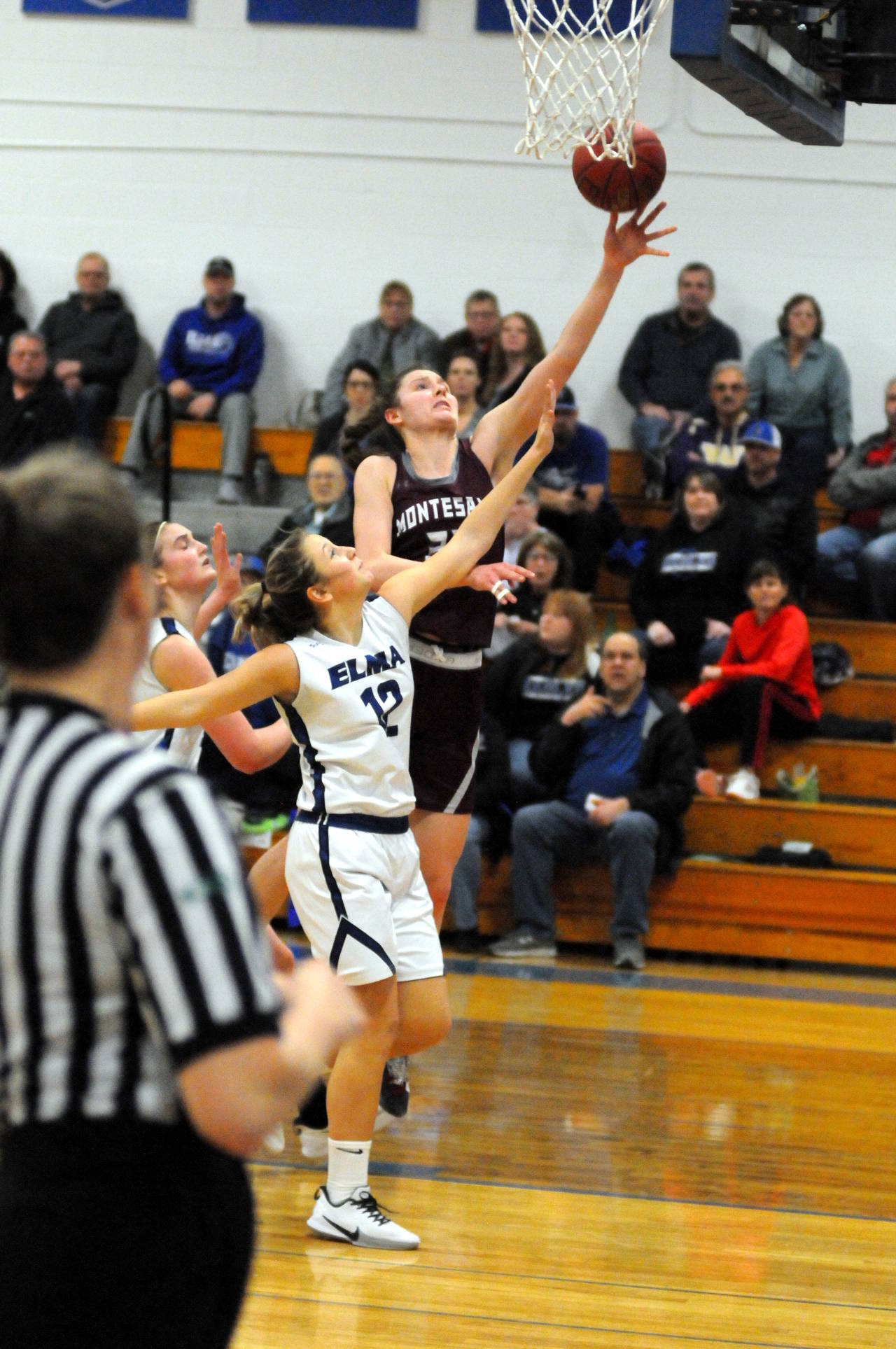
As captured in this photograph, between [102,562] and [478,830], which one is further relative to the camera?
[478,830]

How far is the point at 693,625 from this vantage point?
877 cm

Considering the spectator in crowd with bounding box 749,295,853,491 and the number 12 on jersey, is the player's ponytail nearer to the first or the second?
the number 12 on jersey

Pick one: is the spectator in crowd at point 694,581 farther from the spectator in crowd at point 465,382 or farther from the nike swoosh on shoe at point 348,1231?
the nike swoosh on shoe at point 348,1231

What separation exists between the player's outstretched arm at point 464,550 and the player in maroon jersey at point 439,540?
0.49 metres

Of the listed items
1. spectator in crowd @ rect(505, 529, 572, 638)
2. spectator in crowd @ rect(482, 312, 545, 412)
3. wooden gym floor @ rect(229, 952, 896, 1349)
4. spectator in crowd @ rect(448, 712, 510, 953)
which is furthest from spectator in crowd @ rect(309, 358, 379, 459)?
wooden gym floor @ rect(229, 952, 896, 1349)

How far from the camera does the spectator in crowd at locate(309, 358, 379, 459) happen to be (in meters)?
9.90

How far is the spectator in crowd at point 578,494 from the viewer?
9.34 metres

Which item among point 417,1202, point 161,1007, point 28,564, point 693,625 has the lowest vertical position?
point 417,1202

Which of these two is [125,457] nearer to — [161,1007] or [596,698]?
[596,698]

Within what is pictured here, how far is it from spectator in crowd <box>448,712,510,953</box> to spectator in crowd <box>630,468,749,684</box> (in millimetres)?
1311

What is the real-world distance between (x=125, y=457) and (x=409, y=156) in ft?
10.1

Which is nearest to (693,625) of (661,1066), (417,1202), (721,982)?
(721,982)

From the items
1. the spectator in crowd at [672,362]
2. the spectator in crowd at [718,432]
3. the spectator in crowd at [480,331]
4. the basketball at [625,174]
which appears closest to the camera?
the basketball at [625,174]

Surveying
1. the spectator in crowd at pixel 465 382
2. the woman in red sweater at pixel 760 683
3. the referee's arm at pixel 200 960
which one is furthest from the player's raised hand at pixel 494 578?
the spectator in crowd at pixel 465 382
